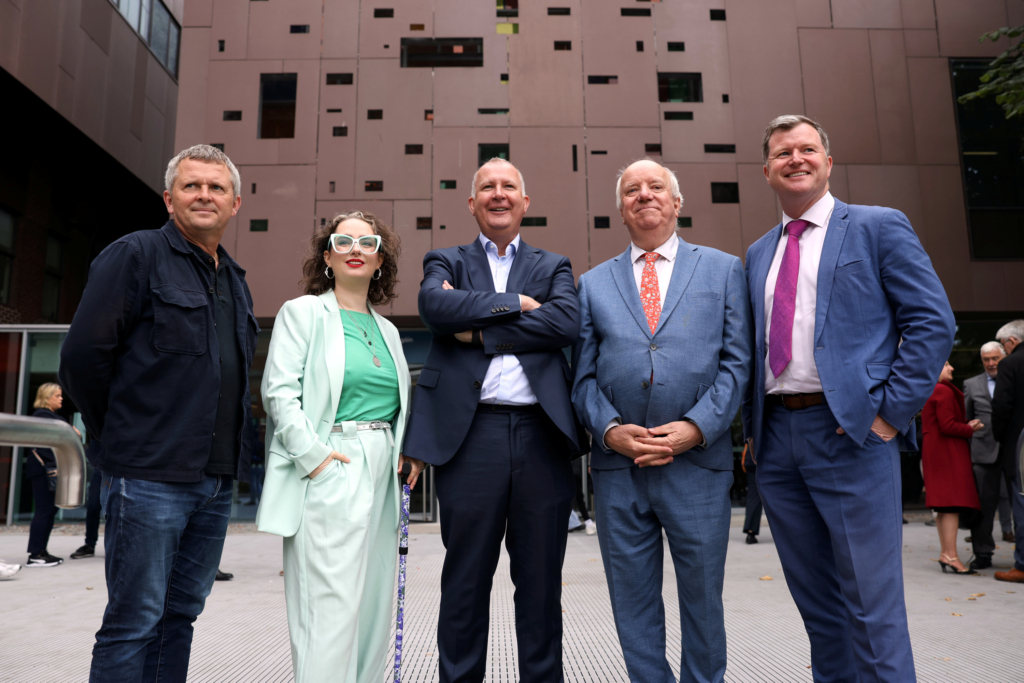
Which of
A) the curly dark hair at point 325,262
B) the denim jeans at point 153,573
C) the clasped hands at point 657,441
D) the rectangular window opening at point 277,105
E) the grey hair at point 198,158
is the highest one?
the rectangular window opening at point 277,105

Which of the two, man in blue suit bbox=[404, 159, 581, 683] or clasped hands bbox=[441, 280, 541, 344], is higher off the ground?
clasped hands bbox=[441, 280, 541, 344]

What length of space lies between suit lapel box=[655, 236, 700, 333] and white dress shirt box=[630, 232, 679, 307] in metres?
0.03

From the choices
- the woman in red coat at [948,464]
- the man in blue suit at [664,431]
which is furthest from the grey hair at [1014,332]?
the man in blue suit at [664,431]

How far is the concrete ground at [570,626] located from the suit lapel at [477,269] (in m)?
1.89

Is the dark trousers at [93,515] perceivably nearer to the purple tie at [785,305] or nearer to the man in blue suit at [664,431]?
the man in blue suit at [664,431]

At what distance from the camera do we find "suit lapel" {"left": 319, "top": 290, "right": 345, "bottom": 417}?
8.55 feet

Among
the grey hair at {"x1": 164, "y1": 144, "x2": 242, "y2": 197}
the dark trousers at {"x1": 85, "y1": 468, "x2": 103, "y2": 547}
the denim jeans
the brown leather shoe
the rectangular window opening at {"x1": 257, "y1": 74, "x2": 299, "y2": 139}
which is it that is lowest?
the brown leather shoe

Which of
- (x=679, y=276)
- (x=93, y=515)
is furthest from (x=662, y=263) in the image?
(x=93, y=515)

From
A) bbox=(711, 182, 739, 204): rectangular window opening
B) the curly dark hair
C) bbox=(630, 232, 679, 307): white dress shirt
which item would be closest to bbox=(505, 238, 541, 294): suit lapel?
bbox=(630, 232, 679, 307): white dress shirt

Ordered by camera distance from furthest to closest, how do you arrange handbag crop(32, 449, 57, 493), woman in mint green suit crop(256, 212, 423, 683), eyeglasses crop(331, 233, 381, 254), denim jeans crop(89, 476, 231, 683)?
handbag crop(32, 449, 57, 493) → eyeglasses crop(331, 233, 381, 254) → woman in mint green suit crop(256, 212, 423, 683) → denim jeans crop(89, 476, 231, 683)

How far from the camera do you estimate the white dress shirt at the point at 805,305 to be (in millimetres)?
2551

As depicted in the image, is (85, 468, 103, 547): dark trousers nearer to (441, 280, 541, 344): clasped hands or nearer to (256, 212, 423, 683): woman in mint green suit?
(256, 212, 423, 683): woman in mint green suit

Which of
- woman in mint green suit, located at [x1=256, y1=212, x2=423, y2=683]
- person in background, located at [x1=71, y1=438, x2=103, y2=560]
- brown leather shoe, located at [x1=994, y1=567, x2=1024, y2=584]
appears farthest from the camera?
person in background, located at [x1=71, y1=438, x2=103, y2=560]

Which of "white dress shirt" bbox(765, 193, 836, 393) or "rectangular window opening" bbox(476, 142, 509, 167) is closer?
"white dress shirt" bbox(765, 193, 836, 393)
